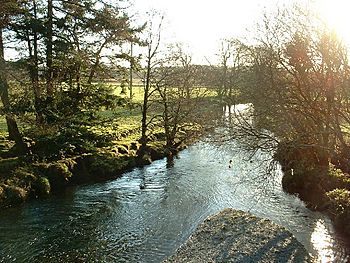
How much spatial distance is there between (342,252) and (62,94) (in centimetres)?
1755

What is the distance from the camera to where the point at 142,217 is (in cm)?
1756

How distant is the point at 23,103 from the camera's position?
20203 millimetres

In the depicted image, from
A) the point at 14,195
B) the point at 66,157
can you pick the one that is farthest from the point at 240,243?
the point at 66,157

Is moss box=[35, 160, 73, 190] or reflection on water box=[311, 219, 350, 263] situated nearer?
reflection on water box=[311, 219, 350, 263]

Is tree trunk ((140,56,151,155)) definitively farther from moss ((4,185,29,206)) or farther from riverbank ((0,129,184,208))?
moss ((4,185,29,206))

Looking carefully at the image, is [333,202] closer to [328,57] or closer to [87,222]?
[328,57]

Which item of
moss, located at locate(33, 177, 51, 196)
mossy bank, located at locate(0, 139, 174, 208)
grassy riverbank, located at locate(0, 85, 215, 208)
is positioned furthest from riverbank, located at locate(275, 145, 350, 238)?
moss, located at locate(33, 177, 51, 196)

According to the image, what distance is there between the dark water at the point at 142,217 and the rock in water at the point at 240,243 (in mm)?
→ 652

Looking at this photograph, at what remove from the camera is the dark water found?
1388 cm

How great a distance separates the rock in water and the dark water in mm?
652

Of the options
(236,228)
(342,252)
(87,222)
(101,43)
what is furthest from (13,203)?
(342,252)

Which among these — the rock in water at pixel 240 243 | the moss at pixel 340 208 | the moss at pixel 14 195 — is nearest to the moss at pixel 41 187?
the moss at pixel 14 195

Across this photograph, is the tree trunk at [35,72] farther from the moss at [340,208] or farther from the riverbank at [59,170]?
the moss at [340,208]

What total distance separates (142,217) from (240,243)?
5357mm
